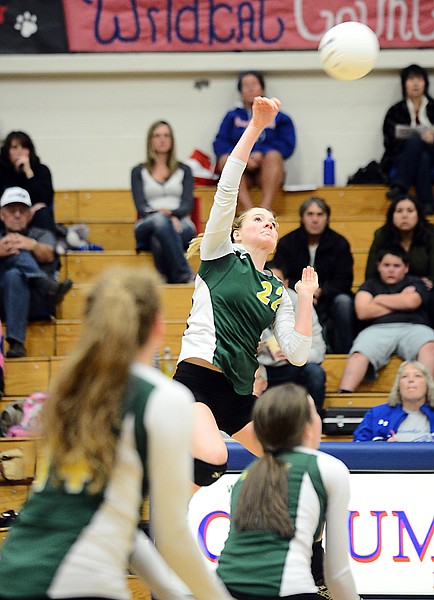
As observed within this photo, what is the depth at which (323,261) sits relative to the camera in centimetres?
789

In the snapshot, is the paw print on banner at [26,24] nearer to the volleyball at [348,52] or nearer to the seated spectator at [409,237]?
the seated spectator at [409,237]

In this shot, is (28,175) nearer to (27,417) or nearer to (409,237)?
(27,417)

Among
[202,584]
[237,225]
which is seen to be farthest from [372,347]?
[202,584]

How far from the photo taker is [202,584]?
228 centimetres

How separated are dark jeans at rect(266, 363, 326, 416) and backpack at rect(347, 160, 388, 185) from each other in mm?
3062

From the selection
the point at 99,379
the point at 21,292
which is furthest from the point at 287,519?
the point at 21,292

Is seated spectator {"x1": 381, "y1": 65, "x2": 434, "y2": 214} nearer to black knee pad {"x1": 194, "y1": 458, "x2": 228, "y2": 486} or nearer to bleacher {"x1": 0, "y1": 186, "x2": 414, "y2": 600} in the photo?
bleacher {"x1": 0, "y1": 186, "x2": 414, "y2": 600}

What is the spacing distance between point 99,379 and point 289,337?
7.48ft

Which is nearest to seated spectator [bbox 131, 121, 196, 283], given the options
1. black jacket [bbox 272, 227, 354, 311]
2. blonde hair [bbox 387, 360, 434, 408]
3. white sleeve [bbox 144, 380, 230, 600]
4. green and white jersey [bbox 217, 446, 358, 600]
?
black jacket [bbox 272, 227, 354, 311]

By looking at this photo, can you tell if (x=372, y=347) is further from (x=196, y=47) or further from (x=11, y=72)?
(x=11, y=72)

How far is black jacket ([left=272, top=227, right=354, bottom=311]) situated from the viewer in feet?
25.6

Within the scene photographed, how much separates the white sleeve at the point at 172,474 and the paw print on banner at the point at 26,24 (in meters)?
8.35

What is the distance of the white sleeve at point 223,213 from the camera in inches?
161

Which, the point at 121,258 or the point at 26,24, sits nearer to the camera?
the point at 121,258
